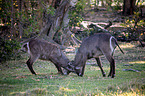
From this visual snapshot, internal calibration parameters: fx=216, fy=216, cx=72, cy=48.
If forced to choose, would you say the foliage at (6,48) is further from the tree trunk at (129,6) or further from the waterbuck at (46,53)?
the tree trunk at (129,6)

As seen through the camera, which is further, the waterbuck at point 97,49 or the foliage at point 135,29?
the foliage at point 135,29

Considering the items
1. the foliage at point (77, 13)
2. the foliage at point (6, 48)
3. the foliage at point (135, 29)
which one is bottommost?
the foliage at point (135, 29)

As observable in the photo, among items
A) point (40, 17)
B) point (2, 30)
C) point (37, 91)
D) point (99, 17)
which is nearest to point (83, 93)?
point (37, 91)

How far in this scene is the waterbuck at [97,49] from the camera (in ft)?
24.1

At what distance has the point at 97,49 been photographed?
762 centimetres

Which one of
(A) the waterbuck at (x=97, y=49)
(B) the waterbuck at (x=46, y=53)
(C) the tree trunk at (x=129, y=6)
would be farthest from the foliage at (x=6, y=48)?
(C) the tree trunk at (x=129, y=6)

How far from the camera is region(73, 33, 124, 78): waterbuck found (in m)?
7.34

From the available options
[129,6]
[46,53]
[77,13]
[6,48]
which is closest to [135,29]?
[77,13]

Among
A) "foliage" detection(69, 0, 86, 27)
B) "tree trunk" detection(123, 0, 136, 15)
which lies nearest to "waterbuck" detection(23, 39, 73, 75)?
"foliage" detection(69, 0, 86, 27)

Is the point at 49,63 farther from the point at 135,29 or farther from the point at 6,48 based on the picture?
the point at 135,29

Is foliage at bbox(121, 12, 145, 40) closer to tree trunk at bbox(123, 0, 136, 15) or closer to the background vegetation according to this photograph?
the background vegetation

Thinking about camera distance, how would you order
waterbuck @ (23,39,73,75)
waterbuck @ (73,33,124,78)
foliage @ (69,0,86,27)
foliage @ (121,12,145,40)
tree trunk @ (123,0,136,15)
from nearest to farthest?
waterbuck @ (73,33,124,78) < waterbuck @ (23,39,73,75) < foliage @ (69,0,86,27) < foliage @ (121,12,145,40) < tree trunk @ (123,0,136,15)

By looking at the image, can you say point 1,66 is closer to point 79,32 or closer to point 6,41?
→ point 6,41

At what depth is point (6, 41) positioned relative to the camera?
30.6 feet
